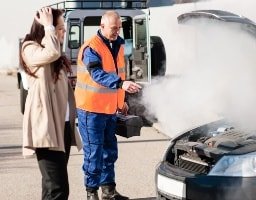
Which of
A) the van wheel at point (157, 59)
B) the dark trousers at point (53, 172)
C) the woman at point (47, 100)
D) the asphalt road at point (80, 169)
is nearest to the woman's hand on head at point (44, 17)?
the woman at point (47, 100)

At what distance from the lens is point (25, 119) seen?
390 cm

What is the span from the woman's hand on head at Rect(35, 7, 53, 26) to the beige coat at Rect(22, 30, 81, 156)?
0.07m

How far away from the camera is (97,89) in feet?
16.6

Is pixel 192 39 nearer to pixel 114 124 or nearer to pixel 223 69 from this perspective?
pixel 223 69

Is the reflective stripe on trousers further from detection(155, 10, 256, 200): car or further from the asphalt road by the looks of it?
detection(155, 10, 256, 200): car

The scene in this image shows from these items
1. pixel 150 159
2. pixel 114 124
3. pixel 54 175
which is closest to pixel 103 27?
pixel 114 124

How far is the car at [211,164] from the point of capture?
377 cm

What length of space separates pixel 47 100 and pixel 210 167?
1.24 meters

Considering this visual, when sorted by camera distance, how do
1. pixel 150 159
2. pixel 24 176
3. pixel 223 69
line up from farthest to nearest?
pixel 150 159 → pixel 24 176 → pixel 223 69

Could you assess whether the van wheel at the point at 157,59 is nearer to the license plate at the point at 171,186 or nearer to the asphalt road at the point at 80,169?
the asphalt road at the point at 80,169

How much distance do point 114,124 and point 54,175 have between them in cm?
145

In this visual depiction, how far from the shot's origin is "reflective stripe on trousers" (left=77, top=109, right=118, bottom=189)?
5.05 meters

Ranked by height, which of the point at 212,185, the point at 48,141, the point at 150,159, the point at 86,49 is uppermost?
the point at 86,49

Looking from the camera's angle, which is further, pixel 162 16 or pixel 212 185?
pixel 162 16
